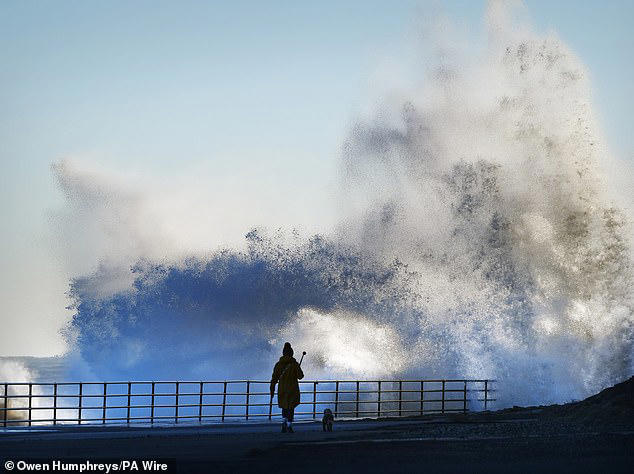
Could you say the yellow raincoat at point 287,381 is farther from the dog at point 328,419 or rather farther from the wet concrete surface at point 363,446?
the wet concrete surface at point 363,446

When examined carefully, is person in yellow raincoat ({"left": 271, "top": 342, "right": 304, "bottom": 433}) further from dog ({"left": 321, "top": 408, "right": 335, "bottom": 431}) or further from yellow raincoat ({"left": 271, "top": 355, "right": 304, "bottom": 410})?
dog ({"left": 321, "top": 408, "right": 335, "bottom": 431})

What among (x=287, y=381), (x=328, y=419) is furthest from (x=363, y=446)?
(x=287, y=381)

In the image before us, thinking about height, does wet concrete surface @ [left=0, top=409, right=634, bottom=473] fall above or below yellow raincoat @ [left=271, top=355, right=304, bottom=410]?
below

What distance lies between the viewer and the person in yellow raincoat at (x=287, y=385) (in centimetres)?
2323

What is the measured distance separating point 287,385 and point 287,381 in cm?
8

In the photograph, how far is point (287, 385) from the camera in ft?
76.5

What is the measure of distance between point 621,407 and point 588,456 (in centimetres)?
924

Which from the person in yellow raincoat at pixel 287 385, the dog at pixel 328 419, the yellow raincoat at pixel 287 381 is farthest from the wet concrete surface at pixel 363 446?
the yellow raincoat at pixel 287 381

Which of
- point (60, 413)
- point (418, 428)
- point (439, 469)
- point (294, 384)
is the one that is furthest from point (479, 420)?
point (60, 413)

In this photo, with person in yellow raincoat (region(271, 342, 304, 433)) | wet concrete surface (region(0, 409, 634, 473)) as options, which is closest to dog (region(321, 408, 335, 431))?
wet concrete surface (region(0, 409, 634, 473))

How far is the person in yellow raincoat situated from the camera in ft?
76.2

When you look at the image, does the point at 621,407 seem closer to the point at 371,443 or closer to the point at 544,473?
the point at 371,443

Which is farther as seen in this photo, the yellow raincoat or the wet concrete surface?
the yellow raincoat

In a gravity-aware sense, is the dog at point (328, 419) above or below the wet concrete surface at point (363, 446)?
above
